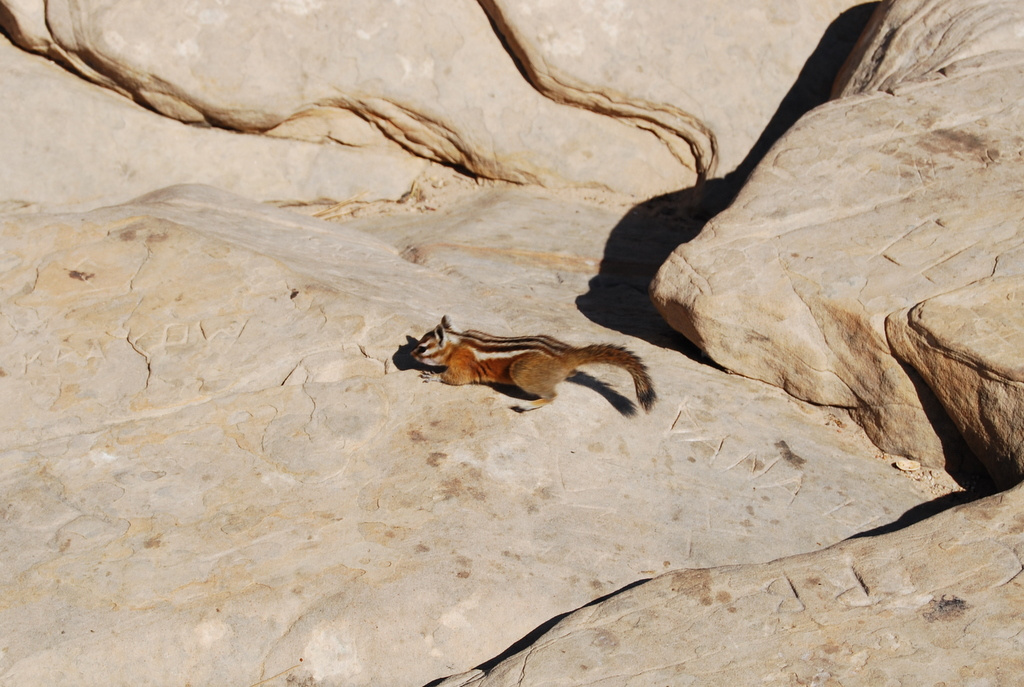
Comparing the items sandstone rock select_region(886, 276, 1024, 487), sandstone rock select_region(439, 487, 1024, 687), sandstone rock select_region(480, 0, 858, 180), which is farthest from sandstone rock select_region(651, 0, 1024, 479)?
sandstone rock select_region(480, 0, 858, 180)

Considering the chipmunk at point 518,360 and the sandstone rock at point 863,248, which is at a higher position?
the sandstone rock at point 863,248

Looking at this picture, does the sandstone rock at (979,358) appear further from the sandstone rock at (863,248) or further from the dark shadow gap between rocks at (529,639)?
the dark shadow gap between rocks at (529,639)

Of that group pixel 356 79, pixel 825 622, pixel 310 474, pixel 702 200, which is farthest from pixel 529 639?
pixel 356 79

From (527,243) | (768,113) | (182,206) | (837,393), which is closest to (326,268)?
(182,206)

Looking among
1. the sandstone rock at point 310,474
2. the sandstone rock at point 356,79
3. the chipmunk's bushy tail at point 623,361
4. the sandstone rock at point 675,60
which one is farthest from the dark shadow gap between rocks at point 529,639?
the sandstone rock at point 675,60

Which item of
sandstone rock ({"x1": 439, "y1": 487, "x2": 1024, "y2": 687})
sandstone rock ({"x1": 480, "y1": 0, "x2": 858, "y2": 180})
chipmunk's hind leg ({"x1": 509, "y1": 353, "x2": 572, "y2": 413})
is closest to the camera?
sandstone rock ({"x1": 439, "y1": 487, "x2": 1024, "y2": 687})

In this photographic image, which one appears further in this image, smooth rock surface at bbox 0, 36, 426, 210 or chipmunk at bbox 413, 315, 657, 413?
smooth rock surface at bbox 0, 36, 426, 210

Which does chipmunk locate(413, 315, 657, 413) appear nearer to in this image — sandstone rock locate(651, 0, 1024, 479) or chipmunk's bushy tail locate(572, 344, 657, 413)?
chipmunk's bushy tail locate(572, 344, 657, 413)
